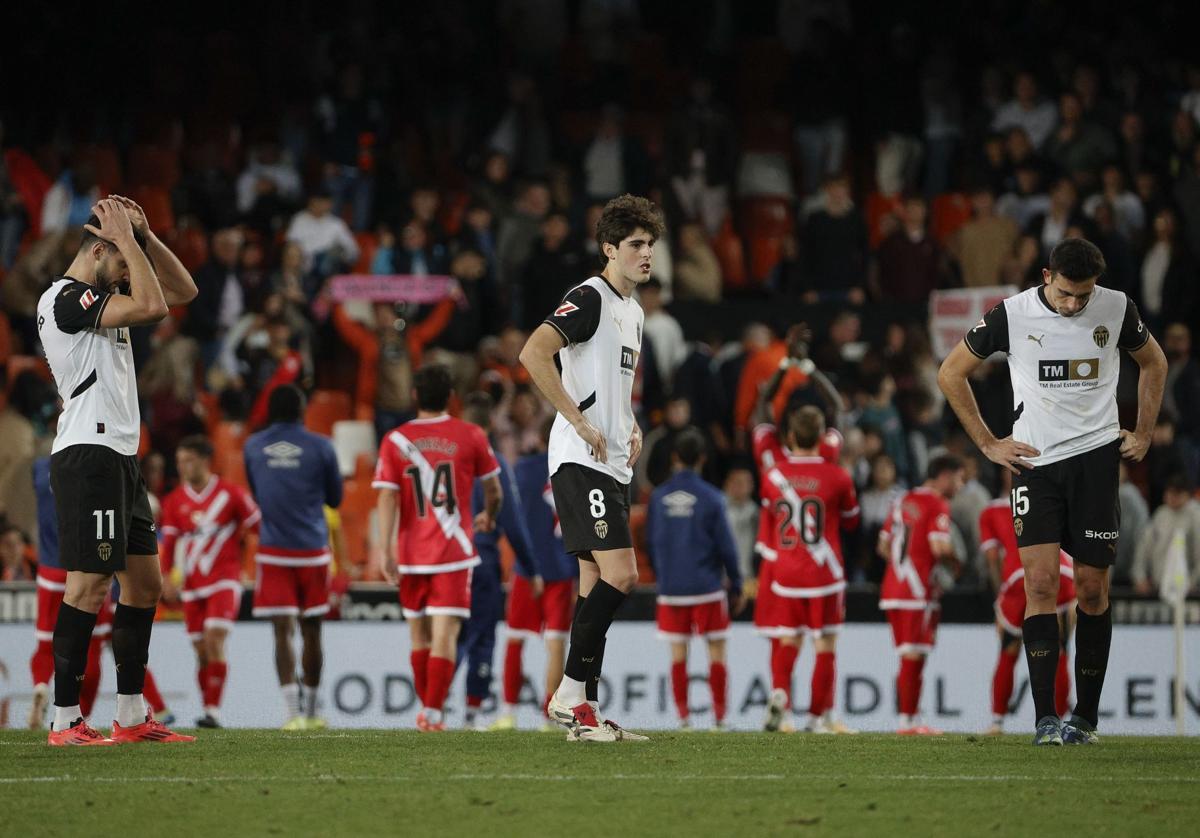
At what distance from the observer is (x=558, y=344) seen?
8.56 meters

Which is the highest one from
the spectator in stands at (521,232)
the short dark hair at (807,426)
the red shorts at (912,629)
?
the spectator in stands at (521,232)

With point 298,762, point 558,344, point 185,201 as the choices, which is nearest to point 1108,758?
point 558,344

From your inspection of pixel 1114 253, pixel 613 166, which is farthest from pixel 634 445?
pixel 613 166

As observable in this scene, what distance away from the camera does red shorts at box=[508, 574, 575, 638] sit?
540 inches

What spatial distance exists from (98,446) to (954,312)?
11673 millimetres

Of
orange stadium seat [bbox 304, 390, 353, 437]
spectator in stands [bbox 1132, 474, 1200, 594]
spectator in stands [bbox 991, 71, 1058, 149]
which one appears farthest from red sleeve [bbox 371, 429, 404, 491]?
spectator in stands [bbox 991, 71, 1058, 149]

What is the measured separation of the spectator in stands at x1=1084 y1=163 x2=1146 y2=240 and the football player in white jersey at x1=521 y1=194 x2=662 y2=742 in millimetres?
11888

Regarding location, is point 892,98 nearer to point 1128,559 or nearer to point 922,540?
point 1128,559

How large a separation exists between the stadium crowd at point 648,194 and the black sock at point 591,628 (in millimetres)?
6568

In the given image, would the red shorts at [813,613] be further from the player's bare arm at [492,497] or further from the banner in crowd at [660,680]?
the player's bare arm at [492,497]

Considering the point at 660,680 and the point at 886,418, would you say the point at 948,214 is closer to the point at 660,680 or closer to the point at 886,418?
the point at 886,418

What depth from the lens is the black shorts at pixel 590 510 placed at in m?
8.60

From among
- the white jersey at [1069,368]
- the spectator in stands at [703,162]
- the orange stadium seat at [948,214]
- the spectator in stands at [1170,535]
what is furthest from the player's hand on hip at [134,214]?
the orange stadium seat at [948,214]

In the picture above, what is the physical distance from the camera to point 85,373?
8.63 meters
